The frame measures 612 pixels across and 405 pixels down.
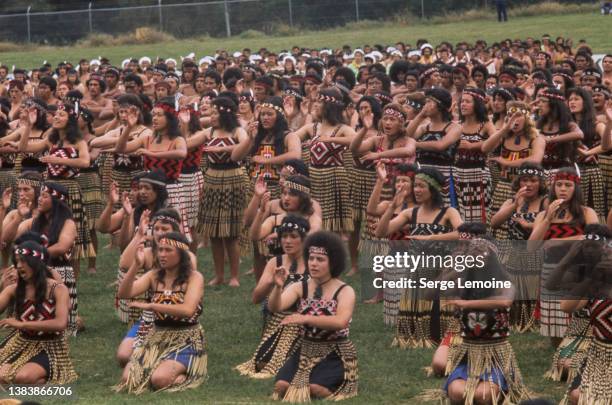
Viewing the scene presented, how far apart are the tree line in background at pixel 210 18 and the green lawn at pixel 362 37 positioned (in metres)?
0.98

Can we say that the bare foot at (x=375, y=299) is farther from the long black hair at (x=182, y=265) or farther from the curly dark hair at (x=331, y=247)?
the curly dark hair at (x=331, y=247)

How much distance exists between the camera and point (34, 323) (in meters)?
8.95

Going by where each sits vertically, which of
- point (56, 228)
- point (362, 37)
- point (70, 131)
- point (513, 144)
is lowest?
point (56, 228)

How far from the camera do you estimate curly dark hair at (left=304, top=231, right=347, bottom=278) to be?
8344 millimetres

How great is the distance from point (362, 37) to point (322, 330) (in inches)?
1322

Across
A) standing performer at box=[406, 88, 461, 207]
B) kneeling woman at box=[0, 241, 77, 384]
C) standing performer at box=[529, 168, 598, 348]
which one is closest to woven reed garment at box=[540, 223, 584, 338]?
standing performer at box=[529, 168, 598, 348]

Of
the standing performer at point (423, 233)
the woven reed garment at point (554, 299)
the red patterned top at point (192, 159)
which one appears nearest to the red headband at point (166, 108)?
the red patterned top at point (192, 159)

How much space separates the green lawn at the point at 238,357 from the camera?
28.5 feet

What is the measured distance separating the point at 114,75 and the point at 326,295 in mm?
11307

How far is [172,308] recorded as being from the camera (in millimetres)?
8734

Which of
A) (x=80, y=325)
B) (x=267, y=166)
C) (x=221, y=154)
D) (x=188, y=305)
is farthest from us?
(x=221, y=154)

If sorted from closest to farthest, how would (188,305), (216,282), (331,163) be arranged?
(188,305), (331,163), (216,282)

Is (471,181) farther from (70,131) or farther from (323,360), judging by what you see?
(323,360)

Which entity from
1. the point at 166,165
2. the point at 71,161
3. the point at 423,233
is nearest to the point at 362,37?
the point at 166,165
